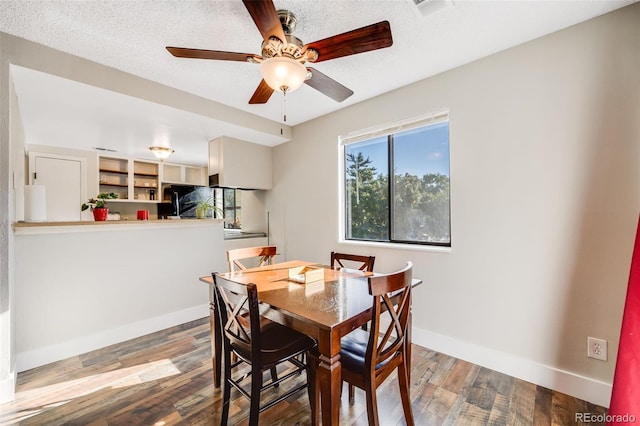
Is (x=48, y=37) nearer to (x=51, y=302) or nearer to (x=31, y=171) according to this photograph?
(x=51, y=302)

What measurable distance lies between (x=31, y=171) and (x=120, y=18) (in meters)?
3.99

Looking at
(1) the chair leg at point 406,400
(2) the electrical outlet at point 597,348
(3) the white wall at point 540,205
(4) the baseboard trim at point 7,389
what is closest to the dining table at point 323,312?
(1) the chair leg at point 406,400

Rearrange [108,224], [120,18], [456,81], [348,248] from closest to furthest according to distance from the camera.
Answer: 1. [120,18]
2. [456,81]
3. [108,224]
4. [348,248]

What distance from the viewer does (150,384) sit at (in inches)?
79.6

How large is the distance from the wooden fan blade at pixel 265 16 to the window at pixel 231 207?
3.71 metres

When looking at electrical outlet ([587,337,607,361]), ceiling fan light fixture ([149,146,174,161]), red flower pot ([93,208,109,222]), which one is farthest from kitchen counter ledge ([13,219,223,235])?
electrical outlet ([587,337,607,361])

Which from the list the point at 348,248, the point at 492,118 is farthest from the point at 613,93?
the point at 348,248

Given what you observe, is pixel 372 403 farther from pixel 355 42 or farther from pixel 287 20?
pixel 287 20

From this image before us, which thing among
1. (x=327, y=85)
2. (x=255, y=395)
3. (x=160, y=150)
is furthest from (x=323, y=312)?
(x=160, y=150)

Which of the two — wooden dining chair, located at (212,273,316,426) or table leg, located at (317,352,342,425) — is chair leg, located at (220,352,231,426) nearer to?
wooden dining chair, located at (212,273,316,426)

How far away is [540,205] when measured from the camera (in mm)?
1983

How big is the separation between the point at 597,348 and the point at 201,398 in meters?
2.60

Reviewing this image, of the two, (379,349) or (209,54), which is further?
(209,54)

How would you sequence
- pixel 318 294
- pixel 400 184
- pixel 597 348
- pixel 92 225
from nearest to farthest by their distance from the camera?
pixel 318 294
pixel 597 348
pixel 92 225
pixel 400 184
